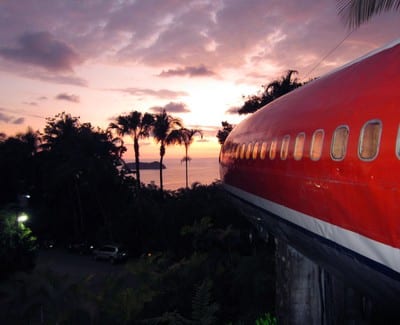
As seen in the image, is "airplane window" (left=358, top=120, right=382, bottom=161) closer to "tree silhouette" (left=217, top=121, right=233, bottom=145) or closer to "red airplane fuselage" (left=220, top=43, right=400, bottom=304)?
"red airplane fuselage" (left=220, top=43, right=400, bottom=304)

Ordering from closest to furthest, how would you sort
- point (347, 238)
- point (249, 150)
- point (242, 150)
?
point (347, 238) → point (249, 150) → point (242, 150)

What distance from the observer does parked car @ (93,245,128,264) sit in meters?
33.9

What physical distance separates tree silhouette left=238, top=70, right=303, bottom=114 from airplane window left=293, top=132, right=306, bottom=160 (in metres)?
22.2

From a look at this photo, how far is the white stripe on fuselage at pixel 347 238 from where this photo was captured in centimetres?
469

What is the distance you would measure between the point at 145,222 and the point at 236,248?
12094mm

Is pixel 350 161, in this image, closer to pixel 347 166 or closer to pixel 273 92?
pixel 347 166

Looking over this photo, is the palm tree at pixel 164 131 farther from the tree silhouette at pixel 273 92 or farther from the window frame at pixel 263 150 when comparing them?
the window frame at pixel 263 150

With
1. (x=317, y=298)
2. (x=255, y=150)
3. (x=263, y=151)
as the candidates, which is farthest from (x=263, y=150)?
(x=317, y=298)

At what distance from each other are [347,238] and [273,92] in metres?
25.1

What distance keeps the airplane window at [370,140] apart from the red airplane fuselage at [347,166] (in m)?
0.01

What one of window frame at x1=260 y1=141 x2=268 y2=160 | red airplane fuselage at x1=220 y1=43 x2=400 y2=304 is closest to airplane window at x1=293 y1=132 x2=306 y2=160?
red airplane fuselage at x1=220 y1=43 x2=400 y2=304

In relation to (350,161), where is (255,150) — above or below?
below

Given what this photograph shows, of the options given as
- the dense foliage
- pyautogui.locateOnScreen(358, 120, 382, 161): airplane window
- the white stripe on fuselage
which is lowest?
the dense foliage

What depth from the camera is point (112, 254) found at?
34125 mm
